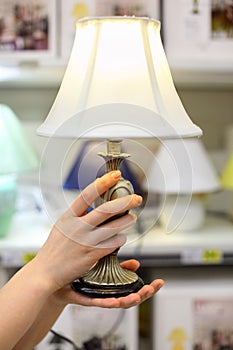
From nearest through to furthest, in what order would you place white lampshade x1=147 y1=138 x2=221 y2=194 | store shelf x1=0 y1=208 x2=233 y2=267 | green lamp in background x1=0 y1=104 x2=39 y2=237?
white lampshade x1=147 y1=138 x2=221 y2=194 < green lamp in background x1=0 y1=104 x2=39 y2=237 < store shelf x1=0 y1=208 x2=233 y2=267

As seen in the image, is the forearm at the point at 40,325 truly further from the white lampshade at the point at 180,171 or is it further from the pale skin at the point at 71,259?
the white lampshade at the point at 180,171

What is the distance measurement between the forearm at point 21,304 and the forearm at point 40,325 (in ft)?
0.34

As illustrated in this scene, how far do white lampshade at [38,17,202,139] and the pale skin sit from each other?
81mm

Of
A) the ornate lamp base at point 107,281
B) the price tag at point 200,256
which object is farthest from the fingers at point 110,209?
the price tag at point 200,256

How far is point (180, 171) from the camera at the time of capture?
2.96 ft

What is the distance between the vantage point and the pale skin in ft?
2.45

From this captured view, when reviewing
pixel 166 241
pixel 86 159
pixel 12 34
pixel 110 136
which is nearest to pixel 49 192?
pixel 86 159

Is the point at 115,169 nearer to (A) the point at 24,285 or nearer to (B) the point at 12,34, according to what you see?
(A) the point at 24,285

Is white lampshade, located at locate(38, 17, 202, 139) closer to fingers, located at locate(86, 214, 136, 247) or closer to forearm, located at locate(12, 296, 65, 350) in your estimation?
fingers, located at locate(86, 214, 136, 247)

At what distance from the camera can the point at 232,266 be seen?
1.72 m

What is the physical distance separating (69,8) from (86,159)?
2.71 ft

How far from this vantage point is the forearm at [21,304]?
81 centimetres

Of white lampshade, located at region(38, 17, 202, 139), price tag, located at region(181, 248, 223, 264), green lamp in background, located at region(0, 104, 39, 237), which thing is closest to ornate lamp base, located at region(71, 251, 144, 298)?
white lampshade, located at region(38, 17, 202, 139)

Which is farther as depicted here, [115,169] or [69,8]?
[69,8]
